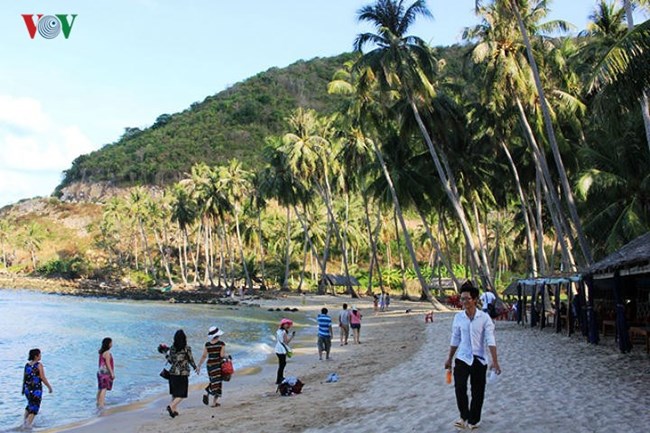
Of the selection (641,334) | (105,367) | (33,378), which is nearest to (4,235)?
(105,367)

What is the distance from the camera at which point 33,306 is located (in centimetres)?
4762

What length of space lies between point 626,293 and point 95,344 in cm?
2002

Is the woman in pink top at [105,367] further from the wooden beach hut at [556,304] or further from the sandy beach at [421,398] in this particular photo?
the wooden beach hut at [556,304]

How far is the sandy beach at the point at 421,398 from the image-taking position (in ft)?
25.9

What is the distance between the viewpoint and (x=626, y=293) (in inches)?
749

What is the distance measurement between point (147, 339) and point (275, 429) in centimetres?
1902

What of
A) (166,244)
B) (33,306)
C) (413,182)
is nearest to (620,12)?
(413,182)

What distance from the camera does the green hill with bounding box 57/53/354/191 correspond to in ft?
385

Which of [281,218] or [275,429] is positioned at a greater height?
[281,218]

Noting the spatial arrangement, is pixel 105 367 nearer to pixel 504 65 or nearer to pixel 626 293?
pixel 626 293

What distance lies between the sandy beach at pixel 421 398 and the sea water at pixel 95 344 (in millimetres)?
1616

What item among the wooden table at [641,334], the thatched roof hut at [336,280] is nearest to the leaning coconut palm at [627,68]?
the wooden table at [641,334]

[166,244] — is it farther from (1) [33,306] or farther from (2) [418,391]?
(2) [418,391]

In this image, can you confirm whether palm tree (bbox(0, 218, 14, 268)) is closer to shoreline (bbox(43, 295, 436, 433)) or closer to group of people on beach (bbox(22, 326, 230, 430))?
shoreline (bbox(43, 295, 436, 433))
